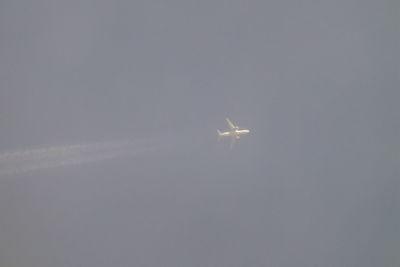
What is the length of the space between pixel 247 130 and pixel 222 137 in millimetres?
390

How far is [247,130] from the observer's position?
5.67 metres

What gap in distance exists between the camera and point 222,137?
5570 millimetres
